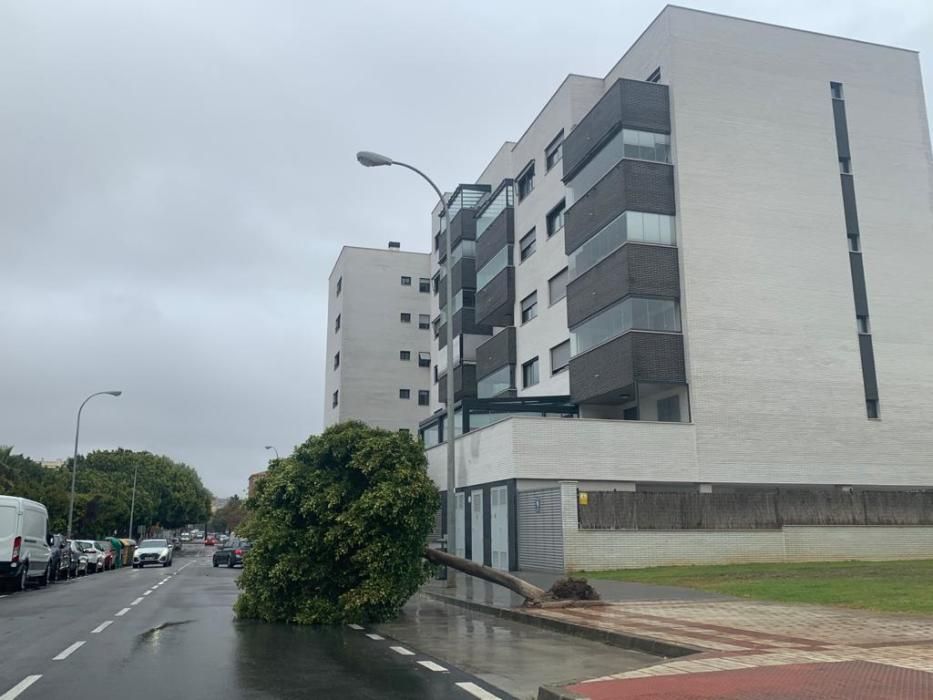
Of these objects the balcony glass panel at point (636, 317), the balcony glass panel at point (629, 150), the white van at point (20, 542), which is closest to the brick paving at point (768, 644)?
the white van at point (20, 542)

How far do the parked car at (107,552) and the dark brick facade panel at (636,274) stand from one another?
25.7m

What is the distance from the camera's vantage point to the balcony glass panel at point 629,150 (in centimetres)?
3045

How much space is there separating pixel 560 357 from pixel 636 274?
6.85 m

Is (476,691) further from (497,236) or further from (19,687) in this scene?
(497,236)

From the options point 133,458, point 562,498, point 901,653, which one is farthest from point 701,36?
point 133,458

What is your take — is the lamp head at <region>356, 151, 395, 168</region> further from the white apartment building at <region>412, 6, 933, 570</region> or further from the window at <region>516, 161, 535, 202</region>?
the window at <region>516, 161, 535, 202</region>

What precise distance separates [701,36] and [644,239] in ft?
27.8

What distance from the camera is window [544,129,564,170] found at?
3681 centimetres

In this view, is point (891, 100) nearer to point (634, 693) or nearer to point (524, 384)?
point (524, 384)

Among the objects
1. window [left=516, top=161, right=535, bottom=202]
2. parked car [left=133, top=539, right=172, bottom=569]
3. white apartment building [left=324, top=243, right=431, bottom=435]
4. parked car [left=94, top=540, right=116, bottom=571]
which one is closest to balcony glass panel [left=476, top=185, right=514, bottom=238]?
window [left=516, top=161, right=535, bottom=202]

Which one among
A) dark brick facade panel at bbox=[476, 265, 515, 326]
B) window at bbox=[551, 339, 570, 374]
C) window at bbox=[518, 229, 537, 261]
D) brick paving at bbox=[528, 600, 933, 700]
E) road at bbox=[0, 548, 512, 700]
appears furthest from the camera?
dark brick facade panel at bbox=[476, 265, 515, 326]

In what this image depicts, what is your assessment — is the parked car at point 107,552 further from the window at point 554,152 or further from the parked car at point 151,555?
the window at point 554,152

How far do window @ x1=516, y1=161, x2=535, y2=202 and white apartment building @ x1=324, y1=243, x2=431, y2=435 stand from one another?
81.1 feet

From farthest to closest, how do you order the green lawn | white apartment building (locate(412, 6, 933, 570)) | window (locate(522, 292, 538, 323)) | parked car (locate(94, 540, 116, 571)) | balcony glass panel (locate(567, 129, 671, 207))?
parked car (locate(94, 540, 116, 571)) → window (locate(522, 292, 538, 323)) → balcony glass panel (locate(567, 129, 671, 207)) → white apartment building (locate(412, 6, 933, 570)) → the green lawn
